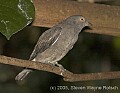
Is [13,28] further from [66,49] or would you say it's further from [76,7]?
[66,49]

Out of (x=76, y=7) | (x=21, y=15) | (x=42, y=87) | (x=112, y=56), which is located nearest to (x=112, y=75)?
(x=76, y=7)

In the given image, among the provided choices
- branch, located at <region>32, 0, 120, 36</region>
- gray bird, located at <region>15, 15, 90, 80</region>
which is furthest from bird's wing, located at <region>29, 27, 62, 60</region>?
branch, located at <region>32, 0, 120, 36</region>

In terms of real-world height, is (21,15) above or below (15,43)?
above

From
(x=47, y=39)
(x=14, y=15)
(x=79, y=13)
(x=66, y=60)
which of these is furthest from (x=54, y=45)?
(x=14, y=15)

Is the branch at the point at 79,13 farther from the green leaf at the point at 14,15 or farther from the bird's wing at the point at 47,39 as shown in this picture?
the bird's wing at the point at 47,39

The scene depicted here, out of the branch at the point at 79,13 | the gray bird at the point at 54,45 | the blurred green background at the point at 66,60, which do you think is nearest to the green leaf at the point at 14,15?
the branch at the point at 79,13

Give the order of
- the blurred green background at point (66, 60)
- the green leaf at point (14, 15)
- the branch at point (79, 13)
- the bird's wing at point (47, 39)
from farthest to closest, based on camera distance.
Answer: the blurred green background at point (66, 60) → the bird's wing at point (47, 39) → the branch at point (79, 13) → the green leaf at point (14, 15)
